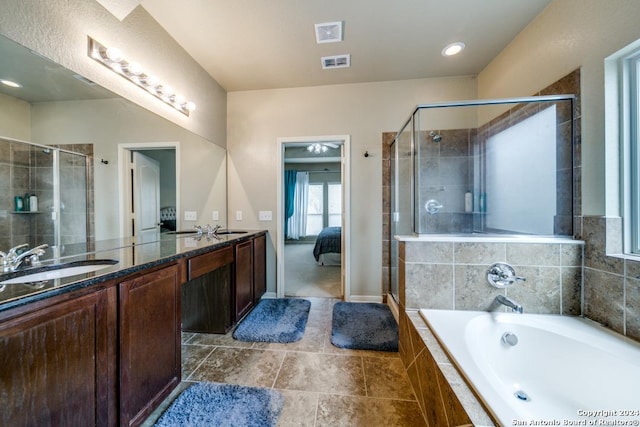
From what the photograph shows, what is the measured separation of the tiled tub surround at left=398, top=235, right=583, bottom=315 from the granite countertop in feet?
4.83

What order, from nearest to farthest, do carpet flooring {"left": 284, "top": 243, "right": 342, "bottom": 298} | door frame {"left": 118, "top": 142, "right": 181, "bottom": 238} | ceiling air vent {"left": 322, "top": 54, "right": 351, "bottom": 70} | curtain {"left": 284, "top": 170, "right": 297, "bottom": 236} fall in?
door frame {"left": 118, "top": 142, "right": 181, "bottom": 238} → ceiling air vent {"left": 322, "top": 54, "right": 351, "bottom": 70} → carpet flooring {"left": 284, "top": 243, "right": 342, "bottom": 298} → curtain {"left": 284, "top": 170, "right": 297, "bottom": 236}

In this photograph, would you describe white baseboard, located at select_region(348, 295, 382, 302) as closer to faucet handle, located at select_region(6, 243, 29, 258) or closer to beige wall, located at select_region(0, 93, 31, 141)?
faucet handle, located at select_region(6, 243, 29, 258)

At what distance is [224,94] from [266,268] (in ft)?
7.08

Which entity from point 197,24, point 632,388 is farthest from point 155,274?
point 632,388

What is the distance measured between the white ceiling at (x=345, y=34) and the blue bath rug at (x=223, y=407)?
2515mm

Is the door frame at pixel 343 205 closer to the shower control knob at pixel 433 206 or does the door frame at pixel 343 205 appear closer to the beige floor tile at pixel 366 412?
the shower control knob at pixel 433 206

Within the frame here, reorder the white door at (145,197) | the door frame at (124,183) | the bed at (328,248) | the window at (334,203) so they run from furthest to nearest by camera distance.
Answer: the window at (334,203) → the bed at (328,248) → the white door at (145,197) → the door frame at (124,183)

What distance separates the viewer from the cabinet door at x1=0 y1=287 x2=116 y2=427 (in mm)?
655

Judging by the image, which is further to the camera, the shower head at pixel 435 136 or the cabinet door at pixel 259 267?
the cabinet door at pixel 259 267

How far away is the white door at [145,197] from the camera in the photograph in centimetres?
170

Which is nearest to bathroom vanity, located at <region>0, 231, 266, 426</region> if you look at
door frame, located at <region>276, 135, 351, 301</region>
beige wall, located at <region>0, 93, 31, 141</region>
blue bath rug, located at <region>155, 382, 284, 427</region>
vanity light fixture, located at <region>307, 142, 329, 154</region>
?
blue bath rug, located at <region>155, 382, 284, 427</region>

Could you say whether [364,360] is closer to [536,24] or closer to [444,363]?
[444,363]

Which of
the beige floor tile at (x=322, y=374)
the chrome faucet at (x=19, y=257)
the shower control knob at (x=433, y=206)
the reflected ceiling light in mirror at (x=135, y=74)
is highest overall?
the reflected ceiling light in mirror at (x=135, y=74)

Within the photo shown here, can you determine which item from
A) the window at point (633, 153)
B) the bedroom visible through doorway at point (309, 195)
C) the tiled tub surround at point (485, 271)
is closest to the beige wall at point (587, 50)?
the window at point (633, 153)
